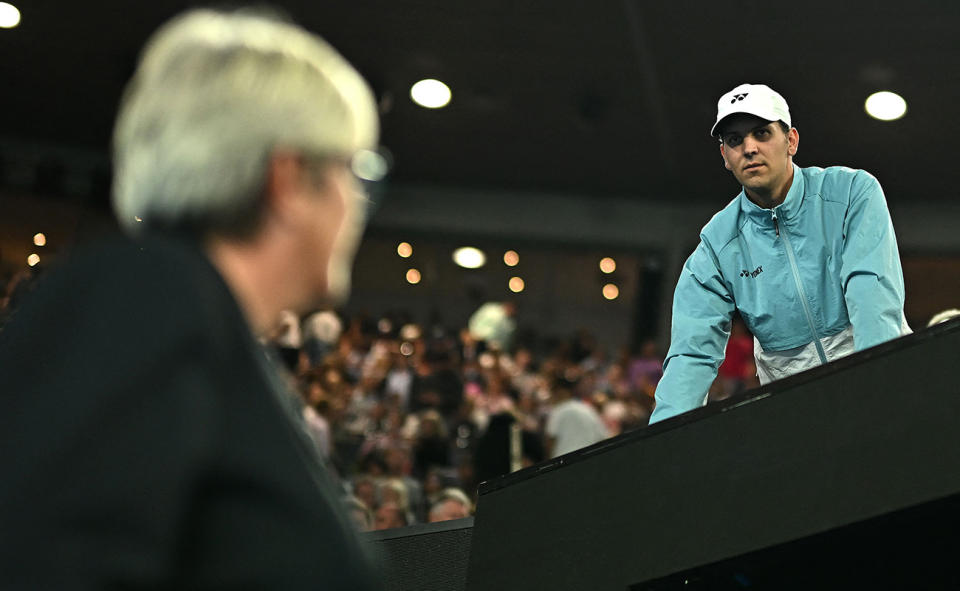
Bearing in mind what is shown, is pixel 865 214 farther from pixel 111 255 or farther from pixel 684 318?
pixel 111 255

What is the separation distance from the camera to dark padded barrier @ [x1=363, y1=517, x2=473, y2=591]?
302 centimetres

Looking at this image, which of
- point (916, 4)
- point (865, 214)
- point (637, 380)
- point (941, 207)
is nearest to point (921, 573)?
point (865, 214)

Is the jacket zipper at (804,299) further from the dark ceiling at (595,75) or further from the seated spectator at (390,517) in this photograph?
the dark ceiling at (595,75)

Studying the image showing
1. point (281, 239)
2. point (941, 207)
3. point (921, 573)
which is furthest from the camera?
point (941, 207)

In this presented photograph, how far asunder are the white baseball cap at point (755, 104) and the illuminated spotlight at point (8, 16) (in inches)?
340

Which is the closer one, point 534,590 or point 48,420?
point 48,420

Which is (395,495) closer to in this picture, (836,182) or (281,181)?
(836,182)

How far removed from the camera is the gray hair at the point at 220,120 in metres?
1.02

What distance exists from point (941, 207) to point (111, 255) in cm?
1375

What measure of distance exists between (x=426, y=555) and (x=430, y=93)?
8979 millimetres

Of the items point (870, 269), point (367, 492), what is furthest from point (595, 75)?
point (870, 269)

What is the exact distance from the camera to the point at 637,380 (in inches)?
447

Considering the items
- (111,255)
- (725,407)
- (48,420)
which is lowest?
(48,420)

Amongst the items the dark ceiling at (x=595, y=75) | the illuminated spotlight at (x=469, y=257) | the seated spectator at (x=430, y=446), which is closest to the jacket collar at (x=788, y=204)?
the seated spectator at (x=430, y=446)
